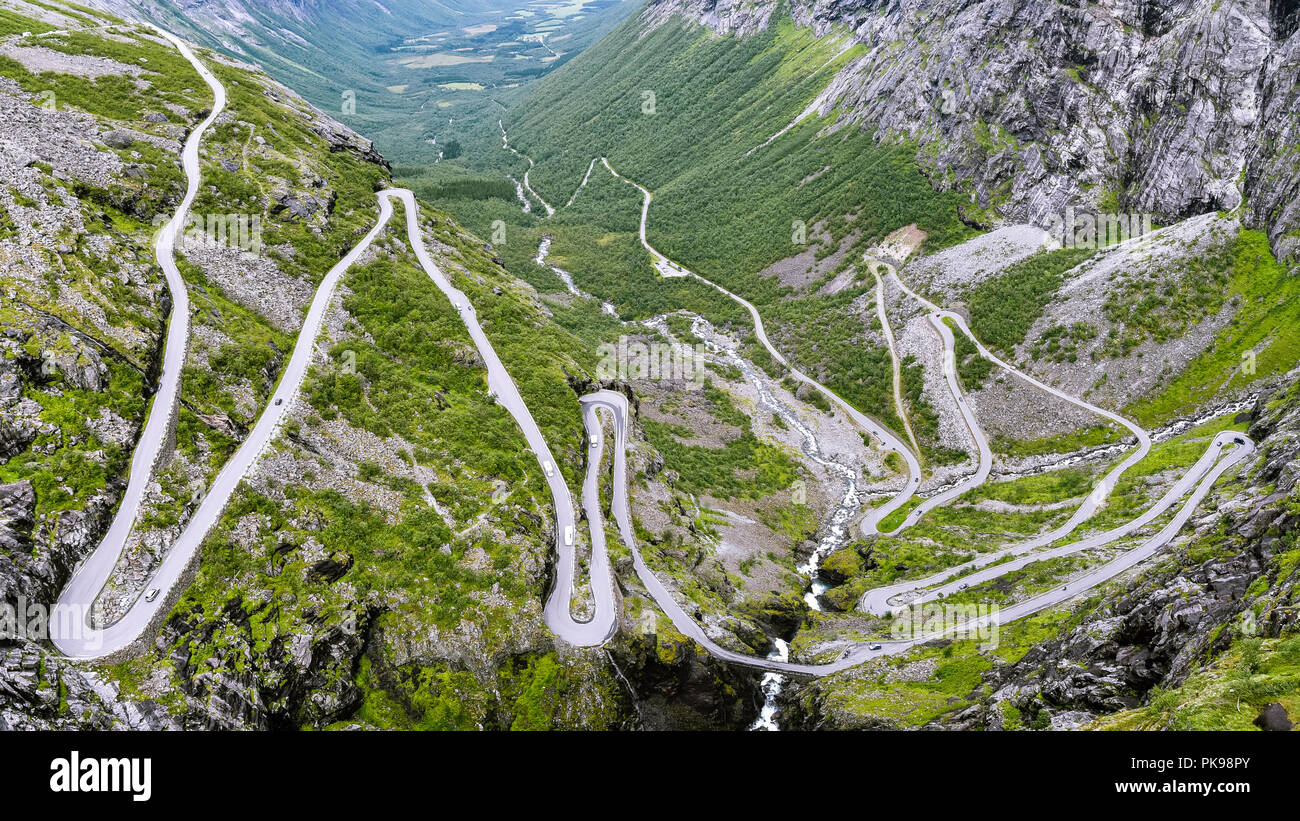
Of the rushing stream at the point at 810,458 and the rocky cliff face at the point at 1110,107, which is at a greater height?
the rocky cliff face at the point at 1110,107

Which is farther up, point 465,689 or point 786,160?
point 786,160

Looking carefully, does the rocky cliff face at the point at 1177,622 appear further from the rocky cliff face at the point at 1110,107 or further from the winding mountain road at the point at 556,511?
the rocky cliff face at the point at 1110,107

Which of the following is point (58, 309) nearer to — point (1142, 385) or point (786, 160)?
point (1142, 385)

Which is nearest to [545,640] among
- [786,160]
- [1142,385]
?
[1142,385]

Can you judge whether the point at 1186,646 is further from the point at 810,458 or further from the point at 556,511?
the point at 810,458

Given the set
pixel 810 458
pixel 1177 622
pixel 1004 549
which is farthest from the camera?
pixel 810 458

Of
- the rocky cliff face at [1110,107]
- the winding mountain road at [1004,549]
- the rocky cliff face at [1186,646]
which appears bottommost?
the rocky cliff face at [1186,646]

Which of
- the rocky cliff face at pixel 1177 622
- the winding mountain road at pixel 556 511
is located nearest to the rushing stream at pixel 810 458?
the winding mountain road at pixel 556 511

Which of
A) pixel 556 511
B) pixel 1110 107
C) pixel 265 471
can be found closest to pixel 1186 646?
pixel 556 511
